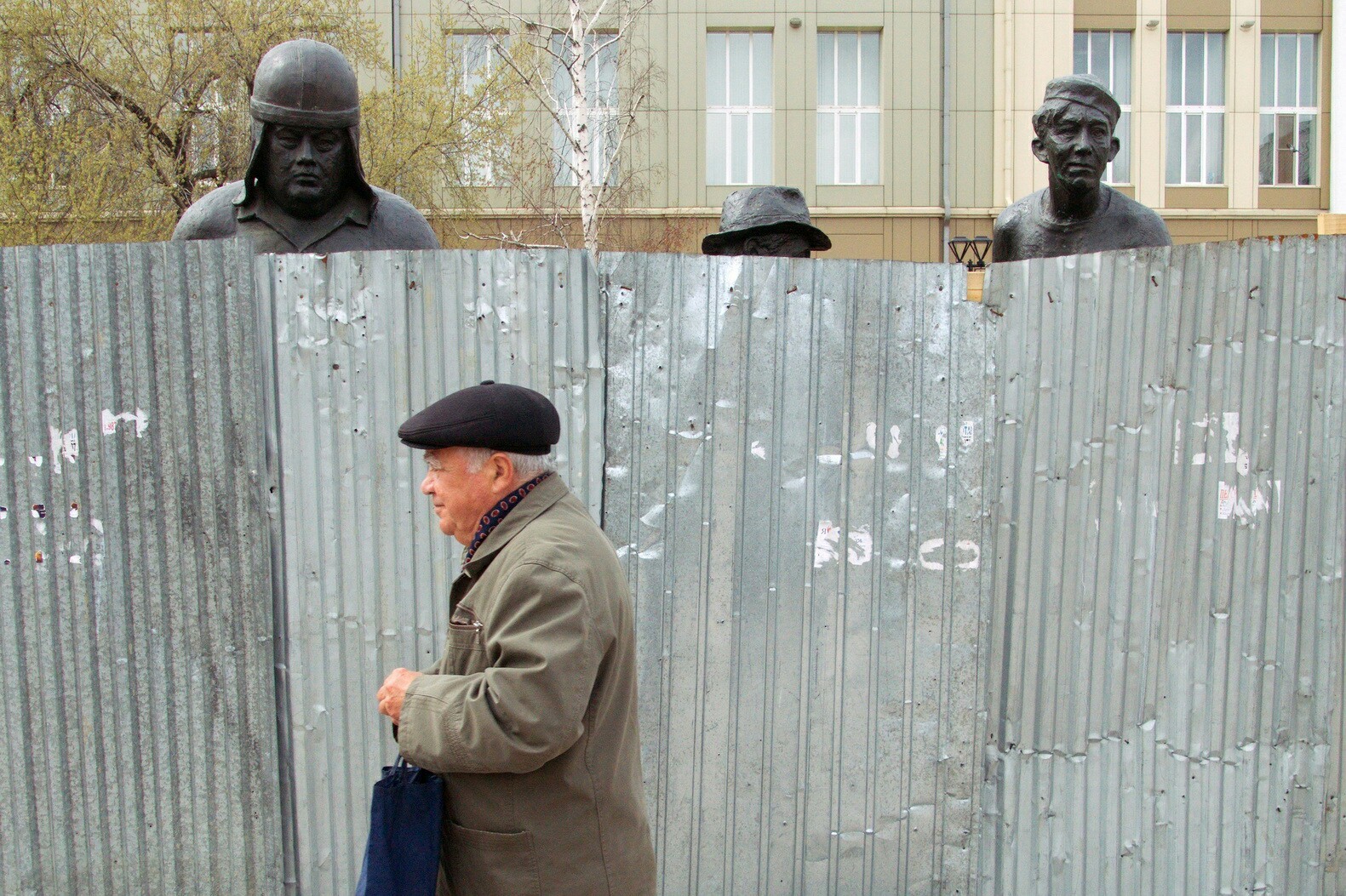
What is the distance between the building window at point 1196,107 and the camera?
2253cm

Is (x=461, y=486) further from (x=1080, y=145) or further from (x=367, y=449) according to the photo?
(x=1080, y=145)

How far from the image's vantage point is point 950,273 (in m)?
3.44

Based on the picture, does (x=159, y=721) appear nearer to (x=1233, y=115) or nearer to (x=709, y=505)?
(x=709, y=505)

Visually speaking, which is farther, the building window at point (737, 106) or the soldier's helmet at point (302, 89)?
the building window at point (737, 106)

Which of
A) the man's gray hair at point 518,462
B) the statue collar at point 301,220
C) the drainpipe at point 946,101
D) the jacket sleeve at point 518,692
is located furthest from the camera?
the drainpipe at point 946,101

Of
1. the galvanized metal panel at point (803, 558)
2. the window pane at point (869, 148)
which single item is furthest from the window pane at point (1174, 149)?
the galvanized metal panel at point (803, 558)

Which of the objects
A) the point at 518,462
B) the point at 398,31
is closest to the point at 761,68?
the point at 398,31

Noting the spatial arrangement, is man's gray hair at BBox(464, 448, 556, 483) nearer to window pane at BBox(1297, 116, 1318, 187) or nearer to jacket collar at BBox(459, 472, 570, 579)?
jacket collar at BBox(459, 472, 570, 579)

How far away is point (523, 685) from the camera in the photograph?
194 centimetres

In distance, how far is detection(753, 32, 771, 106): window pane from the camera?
893 inches

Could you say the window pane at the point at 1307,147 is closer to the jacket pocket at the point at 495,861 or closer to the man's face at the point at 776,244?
the man's face at the point at 776,244

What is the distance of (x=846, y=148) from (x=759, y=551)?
21.0 meters

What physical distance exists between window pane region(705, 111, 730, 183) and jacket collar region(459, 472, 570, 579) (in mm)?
21253

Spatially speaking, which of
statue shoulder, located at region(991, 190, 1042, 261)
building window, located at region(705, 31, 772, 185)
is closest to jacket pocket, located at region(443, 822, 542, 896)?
statue shoulder, located at region(991, 190, 1042, 261)
